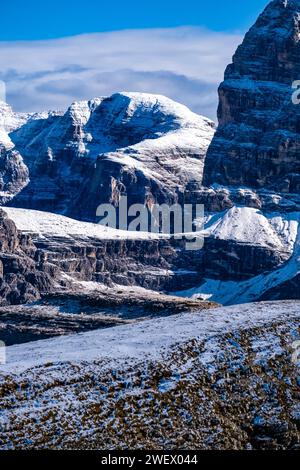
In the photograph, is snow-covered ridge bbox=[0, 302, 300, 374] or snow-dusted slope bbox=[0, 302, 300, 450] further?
snow-covered ridge bbox=[0, 302, 300, 374]

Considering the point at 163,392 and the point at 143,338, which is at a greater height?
the point at 143,338

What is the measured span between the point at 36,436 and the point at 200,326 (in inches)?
805

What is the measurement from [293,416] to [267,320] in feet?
45.3

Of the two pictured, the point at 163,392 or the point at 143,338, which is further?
the point at 143,338

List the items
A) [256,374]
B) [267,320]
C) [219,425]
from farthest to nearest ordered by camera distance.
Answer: [267,320] → [256,374] → [219,425]

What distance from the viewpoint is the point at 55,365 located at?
87.5 meters

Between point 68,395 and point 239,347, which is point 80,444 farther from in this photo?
point 239,347

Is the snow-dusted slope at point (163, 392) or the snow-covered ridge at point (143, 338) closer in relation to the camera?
the snow-dusted slope at point (163, 392)

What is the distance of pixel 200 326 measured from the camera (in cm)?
9562
